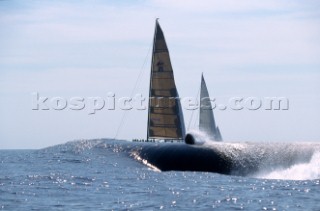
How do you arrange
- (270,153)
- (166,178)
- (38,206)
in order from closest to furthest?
(38,206) < (166,178) < (270,153)

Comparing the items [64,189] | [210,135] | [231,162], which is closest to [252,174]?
[231,162]

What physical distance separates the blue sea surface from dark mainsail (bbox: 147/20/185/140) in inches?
708

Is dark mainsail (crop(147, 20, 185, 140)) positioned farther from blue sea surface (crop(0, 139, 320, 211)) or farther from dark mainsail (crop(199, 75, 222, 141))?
blue sea surface (crop(0, 139, 320, 211))

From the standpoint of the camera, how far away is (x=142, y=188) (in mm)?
46125

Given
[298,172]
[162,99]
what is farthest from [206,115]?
[298,172]

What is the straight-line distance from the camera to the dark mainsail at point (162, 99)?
281 feet

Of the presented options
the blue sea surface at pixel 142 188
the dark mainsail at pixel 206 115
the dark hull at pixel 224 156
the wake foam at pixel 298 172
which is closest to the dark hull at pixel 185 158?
the dark hull at pixel 224 156

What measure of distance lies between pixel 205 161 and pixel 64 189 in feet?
68.6

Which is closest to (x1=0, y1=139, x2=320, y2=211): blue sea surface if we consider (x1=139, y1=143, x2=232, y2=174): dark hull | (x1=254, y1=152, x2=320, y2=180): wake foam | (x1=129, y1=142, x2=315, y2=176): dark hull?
(x1=254, y1=152, x2=320, y2=180): wake foam

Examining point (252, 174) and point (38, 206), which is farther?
point (252, 174)

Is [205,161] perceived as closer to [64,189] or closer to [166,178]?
[166,178]

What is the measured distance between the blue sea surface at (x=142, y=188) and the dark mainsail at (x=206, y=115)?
3562 centimetres

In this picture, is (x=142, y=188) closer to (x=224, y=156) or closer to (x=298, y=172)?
(x=298, y=172)

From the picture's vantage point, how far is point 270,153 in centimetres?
6688
